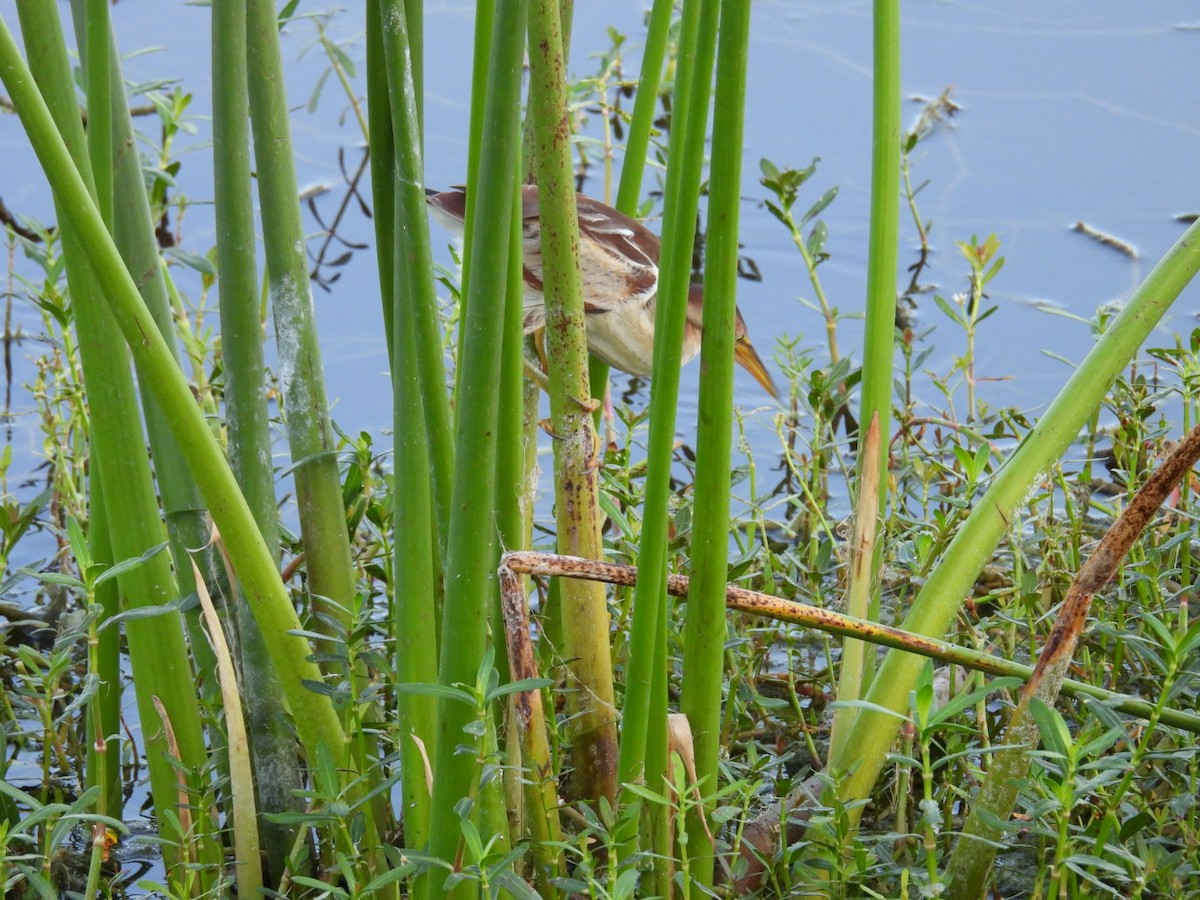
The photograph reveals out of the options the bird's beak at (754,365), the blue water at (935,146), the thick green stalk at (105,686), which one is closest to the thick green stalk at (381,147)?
the thick green stalk at (105,686)

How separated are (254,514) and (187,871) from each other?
34cm

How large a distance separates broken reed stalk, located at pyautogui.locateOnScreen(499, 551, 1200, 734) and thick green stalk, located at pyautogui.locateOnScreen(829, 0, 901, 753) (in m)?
0.14

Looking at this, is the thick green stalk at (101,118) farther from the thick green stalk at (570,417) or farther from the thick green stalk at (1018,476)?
the thick green stalk at (1018,476)

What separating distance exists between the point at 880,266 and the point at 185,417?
652mm

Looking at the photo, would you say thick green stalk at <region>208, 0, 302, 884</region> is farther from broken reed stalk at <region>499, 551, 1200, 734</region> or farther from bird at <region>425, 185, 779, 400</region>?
bird at <region>425, 185, 779, 400</region>

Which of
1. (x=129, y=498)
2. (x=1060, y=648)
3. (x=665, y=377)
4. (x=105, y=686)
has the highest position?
(x=665, y=377)

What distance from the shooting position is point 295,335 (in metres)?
1.30

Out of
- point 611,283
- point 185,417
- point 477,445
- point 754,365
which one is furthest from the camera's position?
point 754,365

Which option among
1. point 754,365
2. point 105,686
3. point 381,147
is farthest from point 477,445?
point 754,365

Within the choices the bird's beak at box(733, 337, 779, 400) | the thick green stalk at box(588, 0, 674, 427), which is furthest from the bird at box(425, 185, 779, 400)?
the bird's beak at box(733, 337, 779, 400)

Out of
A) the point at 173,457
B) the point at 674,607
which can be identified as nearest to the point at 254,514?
the point at 173,457

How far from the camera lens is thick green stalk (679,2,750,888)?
98 centimetres

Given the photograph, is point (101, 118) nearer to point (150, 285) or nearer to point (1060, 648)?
point (150, 285)

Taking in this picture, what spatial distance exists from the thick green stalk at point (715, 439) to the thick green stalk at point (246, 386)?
1.28ft
